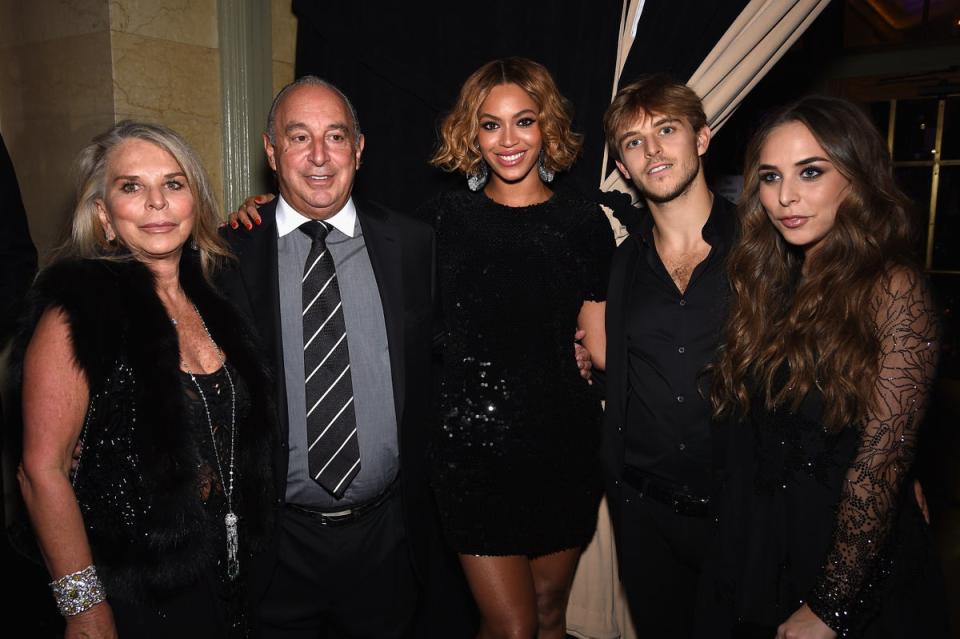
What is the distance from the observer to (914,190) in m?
6.30

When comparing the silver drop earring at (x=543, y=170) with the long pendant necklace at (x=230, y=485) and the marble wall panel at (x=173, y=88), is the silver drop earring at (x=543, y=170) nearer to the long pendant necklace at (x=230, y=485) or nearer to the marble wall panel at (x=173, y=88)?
the long pendant necklace at (x=230, y=485)

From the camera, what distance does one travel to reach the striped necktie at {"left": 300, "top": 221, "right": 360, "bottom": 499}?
2059 millimetres

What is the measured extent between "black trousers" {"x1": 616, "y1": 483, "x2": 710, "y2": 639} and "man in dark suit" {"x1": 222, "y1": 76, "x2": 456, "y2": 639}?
2.12 ft

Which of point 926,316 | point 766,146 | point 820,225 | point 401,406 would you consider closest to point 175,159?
point 401,406

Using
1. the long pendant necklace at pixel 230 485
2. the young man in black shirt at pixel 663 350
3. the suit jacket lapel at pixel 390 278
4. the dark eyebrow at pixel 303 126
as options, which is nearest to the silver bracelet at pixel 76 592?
the long pendant necklace at pixel 230 485

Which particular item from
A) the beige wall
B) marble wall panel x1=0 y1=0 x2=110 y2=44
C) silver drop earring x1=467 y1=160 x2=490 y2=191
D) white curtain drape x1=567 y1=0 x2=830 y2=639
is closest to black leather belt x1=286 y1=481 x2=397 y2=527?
white curtain drape x1=567 y1=0 x2=830 y2=639

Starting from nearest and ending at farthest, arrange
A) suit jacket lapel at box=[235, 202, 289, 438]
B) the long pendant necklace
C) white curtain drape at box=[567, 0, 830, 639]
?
the long pendant necklace < suit jacket lapel at box=[235, 202, 289, 438] < white curtain drape at box=[567, 0, 830, 639]

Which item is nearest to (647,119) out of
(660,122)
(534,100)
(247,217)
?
(660,122)

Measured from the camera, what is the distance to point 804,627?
5.48ft

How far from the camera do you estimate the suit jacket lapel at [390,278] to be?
2168 mm

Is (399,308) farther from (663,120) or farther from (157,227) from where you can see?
(663,120)

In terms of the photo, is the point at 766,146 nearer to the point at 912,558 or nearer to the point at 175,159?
the point at 912,558

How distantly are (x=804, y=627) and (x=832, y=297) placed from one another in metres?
0.77

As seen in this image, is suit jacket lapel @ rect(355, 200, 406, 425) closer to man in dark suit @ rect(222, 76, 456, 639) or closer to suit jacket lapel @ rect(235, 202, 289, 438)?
man in dark suit @ rect(222, 76, 456, 639)
